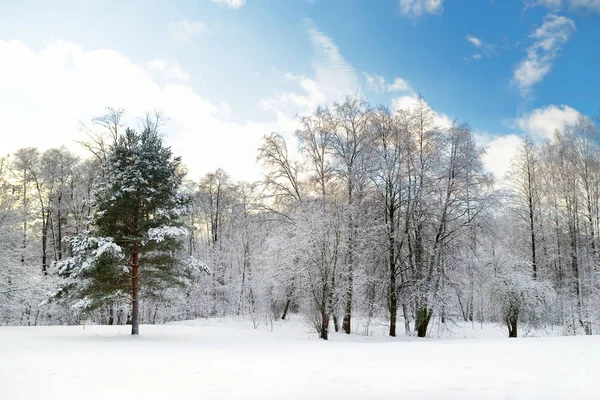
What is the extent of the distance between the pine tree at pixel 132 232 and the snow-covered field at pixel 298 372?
2999 millimetres

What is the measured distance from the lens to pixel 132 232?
14289mm

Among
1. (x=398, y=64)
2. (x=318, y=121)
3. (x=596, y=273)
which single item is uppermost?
(x=398, y=64)

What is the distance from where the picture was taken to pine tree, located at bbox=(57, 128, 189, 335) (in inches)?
526

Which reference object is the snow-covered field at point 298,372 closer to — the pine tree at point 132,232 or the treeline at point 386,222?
the pine tree at point 132,232

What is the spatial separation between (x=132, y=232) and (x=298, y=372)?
985 centimetres

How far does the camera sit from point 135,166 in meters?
14.2

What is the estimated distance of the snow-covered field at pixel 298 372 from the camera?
562 cm

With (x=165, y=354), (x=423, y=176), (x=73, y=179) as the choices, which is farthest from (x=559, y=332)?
(x=73, y=179)

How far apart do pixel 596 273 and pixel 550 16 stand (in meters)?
12.6

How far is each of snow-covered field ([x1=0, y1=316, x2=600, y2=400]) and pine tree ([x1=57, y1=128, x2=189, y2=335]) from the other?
2999mm

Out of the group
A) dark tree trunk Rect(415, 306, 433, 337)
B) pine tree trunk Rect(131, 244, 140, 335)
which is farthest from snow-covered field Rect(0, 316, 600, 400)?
dark tree trunk Rect(415, 306, 433, 337)

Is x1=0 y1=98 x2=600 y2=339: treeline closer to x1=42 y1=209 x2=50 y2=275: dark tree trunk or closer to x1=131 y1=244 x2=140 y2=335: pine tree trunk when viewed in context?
x1=131 y1=244 x2=140 y2=335: pine tree trunk

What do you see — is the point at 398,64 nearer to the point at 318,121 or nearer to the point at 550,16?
the point at 318,121

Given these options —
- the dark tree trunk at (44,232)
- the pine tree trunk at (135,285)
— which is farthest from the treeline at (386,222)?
the dark tree trunk at (44,232)
